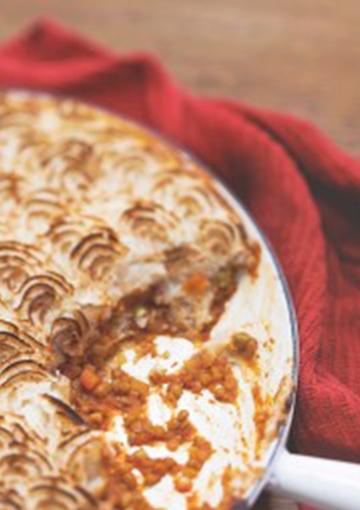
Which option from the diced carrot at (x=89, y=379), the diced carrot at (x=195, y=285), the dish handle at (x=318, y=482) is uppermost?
the diced carrot at (x=195, y=285)

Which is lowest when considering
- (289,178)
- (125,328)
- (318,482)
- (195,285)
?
(318,482)

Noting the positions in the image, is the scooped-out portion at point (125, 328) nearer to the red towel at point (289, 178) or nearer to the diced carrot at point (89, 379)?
the diced carrot at point (89, 379)

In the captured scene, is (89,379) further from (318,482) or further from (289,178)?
(289,178)

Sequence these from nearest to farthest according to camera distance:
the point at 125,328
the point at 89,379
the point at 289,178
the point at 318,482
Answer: the point at 318,482 < the point at 89,379 < the point at 125,328 < the point at 289,178

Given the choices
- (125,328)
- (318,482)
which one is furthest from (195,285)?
(318,482)

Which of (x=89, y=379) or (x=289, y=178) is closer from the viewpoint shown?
(x=89, y=379)

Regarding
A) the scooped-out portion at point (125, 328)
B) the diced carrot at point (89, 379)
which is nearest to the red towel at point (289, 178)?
the scooped-out portion at point (125, 328)

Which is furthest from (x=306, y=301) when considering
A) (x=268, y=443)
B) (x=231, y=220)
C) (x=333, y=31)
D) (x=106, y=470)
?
(x=333, y=31)

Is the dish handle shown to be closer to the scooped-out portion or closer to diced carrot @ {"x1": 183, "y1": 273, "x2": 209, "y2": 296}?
the scooped-out portion
